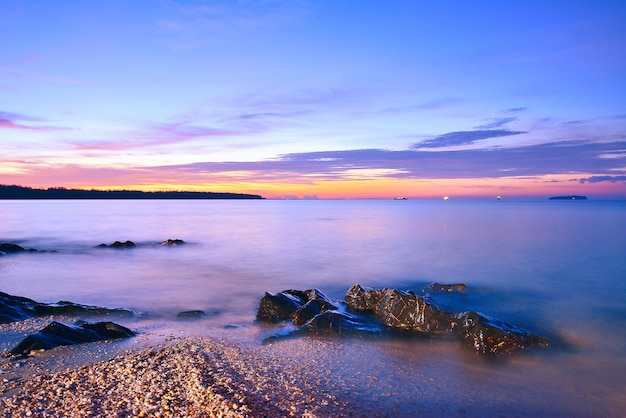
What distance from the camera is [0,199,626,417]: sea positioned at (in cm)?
673

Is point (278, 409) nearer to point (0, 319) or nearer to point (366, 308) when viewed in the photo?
point (366, 308)

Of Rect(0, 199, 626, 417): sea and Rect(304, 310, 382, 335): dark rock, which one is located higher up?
Rect(304, 310, 382, 335): dark rock

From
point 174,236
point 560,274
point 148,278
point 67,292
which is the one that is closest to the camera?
point 67,292

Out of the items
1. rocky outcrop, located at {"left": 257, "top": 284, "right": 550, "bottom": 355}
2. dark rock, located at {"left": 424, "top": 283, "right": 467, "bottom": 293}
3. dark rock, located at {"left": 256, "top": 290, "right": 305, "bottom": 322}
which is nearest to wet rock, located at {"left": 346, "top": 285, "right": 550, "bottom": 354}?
rocky outcrop, located at {"left": 257, "top": 284, "right": 550, "bottom": 355}

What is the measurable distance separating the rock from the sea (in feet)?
3.52

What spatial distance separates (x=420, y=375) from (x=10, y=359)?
7.01 meters

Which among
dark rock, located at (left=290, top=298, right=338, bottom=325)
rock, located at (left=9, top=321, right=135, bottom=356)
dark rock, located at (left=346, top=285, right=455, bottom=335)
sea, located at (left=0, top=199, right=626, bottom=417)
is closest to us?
sea, located at (left=0, top=199, right=626, bottom=417)

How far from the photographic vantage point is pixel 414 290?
15.5m

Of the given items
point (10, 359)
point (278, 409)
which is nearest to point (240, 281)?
point (10, 359)

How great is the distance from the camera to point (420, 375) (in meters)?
7.21

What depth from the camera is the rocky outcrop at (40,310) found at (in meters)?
10.2

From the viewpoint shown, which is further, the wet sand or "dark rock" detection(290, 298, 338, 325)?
"dark rock" detection(290, 298, 338, 325)

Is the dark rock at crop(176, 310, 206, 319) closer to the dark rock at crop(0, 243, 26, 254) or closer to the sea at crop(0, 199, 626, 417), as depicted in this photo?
the sea at crop(0, 199, 626, 417)

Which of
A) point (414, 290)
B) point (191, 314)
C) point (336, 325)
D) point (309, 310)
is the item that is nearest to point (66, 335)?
point (191, 314)
